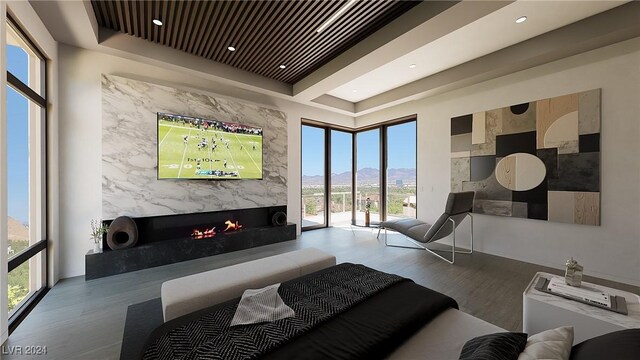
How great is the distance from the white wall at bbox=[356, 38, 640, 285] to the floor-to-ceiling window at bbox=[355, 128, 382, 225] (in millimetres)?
2148

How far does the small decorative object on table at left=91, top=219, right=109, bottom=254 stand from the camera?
289 cm

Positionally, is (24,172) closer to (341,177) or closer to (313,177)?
(313,177)

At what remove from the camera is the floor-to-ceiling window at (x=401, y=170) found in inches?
198

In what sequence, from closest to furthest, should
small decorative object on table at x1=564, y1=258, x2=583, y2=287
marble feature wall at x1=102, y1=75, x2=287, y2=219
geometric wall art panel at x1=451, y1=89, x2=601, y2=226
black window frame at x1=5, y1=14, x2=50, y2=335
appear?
small decorative object on table at x1=564, y1=258, x2=583, y2=287, black window frame at x1=5, y1=14, x2=50, y2=335, geometric wall art panel at x1=451, y1=89, x2=601, y2=226, marble feature wall at x1=102, y1=75, x2=287, y2=219

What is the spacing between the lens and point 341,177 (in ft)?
19.7

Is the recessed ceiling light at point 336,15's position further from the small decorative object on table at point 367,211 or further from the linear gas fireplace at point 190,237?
the small decorative object on table at point 367,211

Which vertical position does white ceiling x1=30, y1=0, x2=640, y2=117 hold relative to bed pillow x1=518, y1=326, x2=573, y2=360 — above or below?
above

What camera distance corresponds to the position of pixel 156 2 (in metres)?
2.39

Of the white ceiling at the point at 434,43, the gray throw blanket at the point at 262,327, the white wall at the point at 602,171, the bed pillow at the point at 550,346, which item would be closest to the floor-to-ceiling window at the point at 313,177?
the white ceiling at the point at 434,43

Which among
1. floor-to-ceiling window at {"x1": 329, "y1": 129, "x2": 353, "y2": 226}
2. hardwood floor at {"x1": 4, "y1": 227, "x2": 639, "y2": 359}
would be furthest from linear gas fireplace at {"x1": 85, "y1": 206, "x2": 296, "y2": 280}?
floor-to-ceiling window at {"x1": 329, "y1": 129, "x2": 353, "y2": 226}

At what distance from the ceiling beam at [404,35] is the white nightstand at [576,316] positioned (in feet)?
8.00

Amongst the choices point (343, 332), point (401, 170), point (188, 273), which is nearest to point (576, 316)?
point (343, 332)

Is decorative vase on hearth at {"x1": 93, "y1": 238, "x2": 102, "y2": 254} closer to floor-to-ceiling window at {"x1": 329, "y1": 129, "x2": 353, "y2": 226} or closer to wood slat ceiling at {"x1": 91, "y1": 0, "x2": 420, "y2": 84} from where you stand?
wood slat ceiling at {"x1": 91, "y1": 0, "x2": 420, "y2": 84}

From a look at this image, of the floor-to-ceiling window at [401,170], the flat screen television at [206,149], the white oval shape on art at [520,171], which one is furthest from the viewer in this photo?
the floor-to-ceiling window at [401,170]
